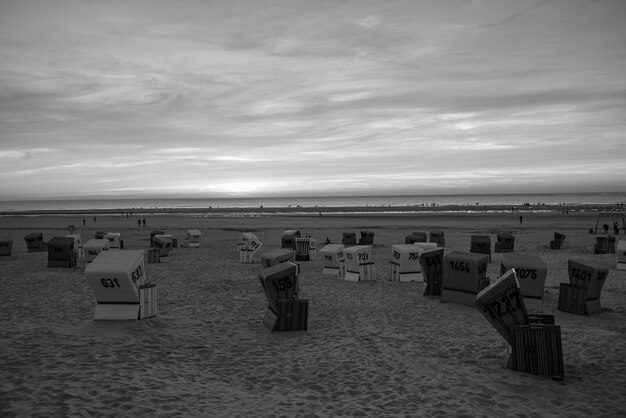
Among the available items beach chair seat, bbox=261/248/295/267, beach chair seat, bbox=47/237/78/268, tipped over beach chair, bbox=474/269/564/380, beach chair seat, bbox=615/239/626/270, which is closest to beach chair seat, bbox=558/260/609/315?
tipped over beach chair, bbox=474/269/564/380

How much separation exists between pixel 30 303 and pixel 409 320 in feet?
44.8

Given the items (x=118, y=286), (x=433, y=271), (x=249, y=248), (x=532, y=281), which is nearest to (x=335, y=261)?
(x=249, y=248)

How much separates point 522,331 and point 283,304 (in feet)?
21.5

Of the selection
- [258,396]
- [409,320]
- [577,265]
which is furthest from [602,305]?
[258,396]

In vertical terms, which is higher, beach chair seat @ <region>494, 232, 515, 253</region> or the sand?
beach chair seat @ <region>494, 232, 515, 253</region>

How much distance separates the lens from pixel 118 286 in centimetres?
1411

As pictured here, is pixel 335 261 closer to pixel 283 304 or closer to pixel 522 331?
pixel 283 304

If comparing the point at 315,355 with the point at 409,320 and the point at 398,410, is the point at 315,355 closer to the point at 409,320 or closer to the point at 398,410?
the point at 398,410

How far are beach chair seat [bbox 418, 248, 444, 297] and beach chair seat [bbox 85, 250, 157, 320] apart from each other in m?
10.6

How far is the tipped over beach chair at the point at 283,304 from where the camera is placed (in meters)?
14.0

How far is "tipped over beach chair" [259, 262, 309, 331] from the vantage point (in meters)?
14.0

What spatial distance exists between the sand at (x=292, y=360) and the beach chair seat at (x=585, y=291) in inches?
14.1

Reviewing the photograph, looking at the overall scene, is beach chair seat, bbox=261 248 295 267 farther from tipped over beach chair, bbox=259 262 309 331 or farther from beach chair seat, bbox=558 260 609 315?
beach chair seat, bbox=558 260 609 315

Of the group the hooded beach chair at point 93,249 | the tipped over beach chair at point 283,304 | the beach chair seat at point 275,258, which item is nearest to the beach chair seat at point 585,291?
the tipped over beach chair at point 283,304
